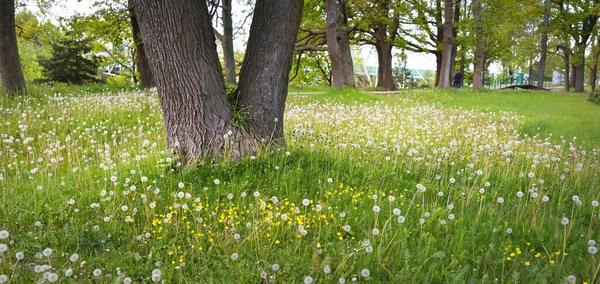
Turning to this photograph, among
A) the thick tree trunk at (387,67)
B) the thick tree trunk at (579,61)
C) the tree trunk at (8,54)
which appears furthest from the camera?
the thick tree trunk at (579,61)

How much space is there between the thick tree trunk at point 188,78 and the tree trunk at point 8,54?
7.82 metres

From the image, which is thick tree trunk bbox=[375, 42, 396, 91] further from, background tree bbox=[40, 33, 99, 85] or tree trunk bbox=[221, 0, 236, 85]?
background tree bbox=[40, 33, 99, 85]

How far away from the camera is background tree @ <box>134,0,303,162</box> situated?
442 cm

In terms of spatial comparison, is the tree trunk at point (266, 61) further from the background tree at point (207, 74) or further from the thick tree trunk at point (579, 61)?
the thick tree trunk at point (579, 61)

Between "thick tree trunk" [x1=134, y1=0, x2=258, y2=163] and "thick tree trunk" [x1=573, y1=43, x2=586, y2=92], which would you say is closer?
"thick tree trunk" [x1=134, y1=0, x2=258, y2=163]

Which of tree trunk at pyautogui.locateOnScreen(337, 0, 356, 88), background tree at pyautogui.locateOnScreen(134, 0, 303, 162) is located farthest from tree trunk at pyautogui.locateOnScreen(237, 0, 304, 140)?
tree trunk at pyautogui.locateOnScreen(337, 0, 356, 88)

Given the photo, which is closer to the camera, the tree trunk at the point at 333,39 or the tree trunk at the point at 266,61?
the tree trunk at the point at 266,61

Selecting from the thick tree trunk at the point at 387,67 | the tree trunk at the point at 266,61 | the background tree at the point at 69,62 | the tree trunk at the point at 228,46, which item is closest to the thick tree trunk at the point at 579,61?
the thick tree trunk at the point at 387,67

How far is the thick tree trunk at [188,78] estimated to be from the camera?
173 inches

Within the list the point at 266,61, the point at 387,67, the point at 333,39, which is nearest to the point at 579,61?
the point at 387,67

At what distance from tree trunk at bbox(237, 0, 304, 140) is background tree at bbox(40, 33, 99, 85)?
847 inches

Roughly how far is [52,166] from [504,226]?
15.2 feet

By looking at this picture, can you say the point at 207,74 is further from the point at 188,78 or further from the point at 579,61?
the point at 579,61

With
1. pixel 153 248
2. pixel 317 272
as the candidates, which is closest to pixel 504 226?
pixel 317 272
